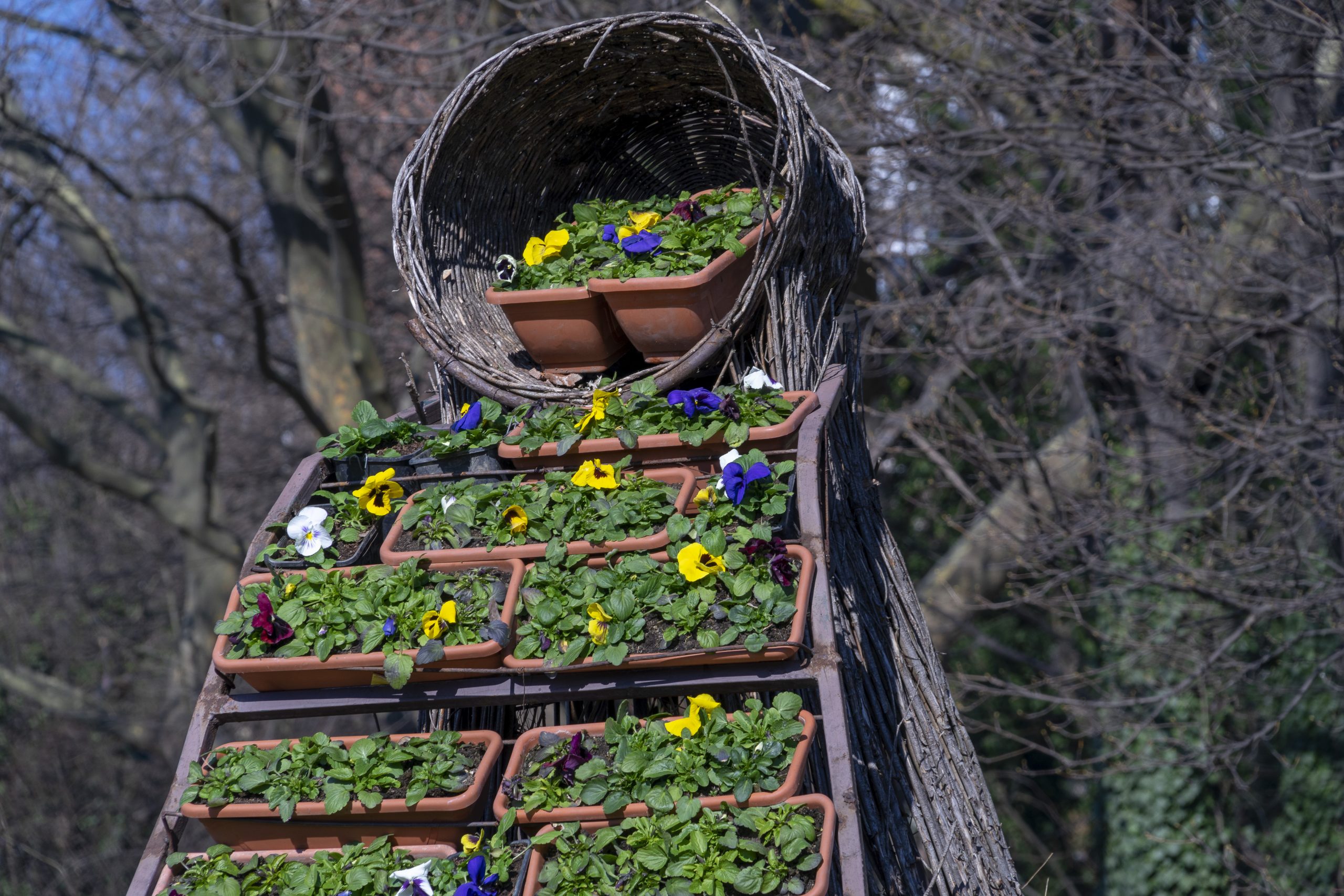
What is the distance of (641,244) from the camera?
1.92 m

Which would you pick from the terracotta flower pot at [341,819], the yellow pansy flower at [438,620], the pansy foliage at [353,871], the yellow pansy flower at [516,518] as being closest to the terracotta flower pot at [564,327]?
the yellow pansy flower at [516,518]

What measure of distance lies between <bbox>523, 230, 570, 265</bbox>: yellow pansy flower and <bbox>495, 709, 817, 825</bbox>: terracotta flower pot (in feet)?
2.78

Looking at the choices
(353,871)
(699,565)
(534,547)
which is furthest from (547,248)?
(353,871)

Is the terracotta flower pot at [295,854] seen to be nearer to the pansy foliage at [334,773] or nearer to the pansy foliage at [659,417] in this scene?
the pansy foliage at [334,773]

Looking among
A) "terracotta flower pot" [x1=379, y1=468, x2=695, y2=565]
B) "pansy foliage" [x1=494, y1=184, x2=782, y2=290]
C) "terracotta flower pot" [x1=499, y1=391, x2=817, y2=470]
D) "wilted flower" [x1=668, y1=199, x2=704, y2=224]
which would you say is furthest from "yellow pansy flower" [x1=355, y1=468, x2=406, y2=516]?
"wilted flower" [x1=668, y1=199, x2=704, y2=224]

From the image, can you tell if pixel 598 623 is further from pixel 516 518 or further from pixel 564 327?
pixel 564 327

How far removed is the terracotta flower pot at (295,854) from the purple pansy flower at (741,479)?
0.61 m

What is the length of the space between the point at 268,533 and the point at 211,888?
53 centimetres

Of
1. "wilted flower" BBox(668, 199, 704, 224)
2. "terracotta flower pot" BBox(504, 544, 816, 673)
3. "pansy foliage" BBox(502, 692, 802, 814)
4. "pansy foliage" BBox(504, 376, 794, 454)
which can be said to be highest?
"wilted flower" BBox(668, 199, 704, 224)

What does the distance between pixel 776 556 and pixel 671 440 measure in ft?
1.00

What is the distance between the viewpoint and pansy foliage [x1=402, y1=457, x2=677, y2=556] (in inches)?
64.9

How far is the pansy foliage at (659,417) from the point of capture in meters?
1.71

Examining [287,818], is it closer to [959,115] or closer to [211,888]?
[211,888]

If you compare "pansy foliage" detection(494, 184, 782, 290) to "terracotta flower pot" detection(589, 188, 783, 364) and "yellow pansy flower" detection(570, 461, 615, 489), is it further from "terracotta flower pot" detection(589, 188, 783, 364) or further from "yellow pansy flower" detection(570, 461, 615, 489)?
"yellow pansy flower" detection(570, 461, 615, 489)
